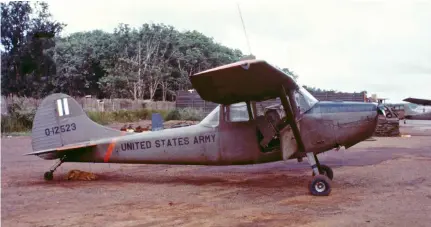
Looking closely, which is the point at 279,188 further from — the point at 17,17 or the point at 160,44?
the point at 160,44

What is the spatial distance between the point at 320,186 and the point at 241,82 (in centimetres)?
236

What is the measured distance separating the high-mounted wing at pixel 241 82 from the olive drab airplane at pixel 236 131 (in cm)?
2

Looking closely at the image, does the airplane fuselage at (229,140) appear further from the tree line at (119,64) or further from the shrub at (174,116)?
the tree line at (119,64)

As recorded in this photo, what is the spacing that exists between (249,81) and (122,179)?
14.6ft

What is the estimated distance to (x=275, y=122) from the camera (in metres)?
8.52

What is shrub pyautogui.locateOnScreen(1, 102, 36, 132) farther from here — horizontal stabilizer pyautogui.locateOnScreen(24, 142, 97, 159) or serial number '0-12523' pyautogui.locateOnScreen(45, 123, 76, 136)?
horizontal stabilizer pyautogui.locateOnScreen(24, 142, 97, 159)

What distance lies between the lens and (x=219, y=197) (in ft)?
24.6

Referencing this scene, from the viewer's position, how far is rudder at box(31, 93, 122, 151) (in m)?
9.55

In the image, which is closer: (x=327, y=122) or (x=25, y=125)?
(x=327, y=122)

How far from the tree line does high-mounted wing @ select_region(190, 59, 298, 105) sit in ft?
117

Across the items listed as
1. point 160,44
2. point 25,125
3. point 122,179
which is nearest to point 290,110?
point 122,179

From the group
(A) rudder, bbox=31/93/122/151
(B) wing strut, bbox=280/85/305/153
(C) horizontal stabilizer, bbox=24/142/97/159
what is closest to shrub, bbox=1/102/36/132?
(A) rudder, bbox=31/93/122/151

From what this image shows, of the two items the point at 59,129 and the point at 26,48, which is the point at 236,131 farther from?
the point at 26,48

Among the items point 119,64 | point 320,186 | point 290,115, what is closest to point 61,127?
point 290,115
